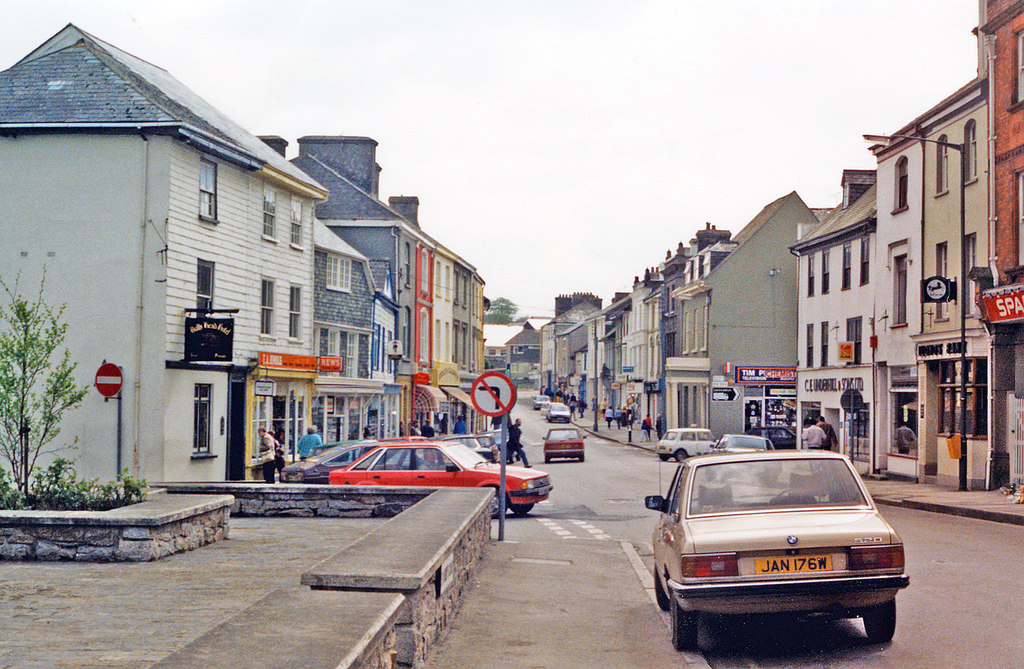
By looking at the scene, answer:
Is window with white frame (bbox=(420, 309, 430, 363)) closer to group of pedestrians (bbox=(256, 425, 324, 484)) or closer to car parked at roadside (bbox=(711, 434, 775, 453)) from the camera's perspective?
car parked at roadside (bbox=(711, 434, 775, 453))

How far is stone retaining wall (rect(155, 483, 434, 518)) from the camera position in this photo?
16.2 m

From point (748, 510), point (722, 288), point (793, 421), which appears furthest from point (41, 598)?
point (722, 288)

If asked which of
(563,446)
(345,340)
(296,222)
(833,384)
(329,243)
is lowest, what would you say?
(563,446)

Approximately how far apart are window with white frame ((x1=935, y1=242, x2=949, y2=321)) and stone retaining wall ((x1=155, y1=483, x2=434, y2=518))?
732 inches

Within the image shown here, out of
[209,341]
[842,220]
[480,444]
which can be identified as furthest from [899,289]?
[209,341]

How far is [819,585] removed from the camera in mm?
7922

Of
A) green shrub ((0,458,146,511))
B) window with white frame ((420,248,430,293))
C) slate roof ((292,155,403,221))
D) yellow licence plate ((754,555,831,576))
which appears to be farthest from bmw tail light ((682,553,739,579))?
window with white frame ((420,248,430,293))

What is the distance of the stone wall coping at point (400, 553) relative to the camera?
6426 mm

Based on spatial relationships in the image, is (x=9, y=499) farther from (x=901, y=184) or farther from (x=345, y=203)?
(x=345, y=203)

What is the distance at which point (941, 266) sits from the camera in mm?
30047

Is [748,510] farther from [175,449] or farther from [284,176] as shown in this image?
[284,176]

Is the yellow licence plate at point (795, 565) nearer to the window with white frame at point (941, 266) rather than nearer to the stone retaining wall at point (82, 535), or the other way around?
the stone retaining wall at point (82, 535)

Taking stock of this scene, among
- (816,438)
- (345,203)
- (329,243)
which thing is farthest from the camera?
(345,203)

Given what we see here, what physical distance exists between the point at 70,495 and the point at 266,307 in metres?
18.9
